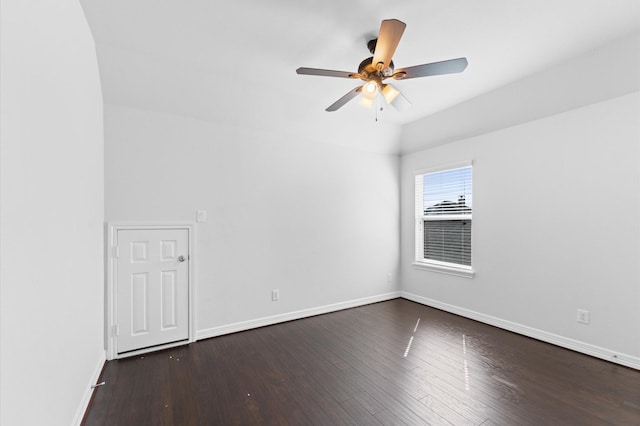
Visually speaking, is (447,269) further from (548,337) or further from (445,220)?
(548,337)

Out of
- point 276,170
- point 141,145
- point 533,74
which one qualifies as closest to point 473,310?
point 533,74

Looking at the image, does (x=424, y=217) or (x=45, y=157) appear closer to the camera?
(x=45, y=157)

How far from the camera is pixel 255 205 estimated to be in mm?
3508

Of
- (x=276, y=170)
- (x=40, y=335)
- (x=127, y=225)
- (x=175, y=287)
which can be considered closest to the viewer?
(x=40, y=335)

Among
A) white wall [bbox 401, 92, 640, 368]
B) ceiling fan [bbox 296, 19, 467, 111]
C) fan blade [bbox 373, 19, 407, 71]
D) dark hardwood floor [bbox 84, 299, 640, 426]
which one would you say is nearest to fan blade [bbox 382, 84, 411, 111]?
ceiling fan [bbox 296, 19, 467, 111]

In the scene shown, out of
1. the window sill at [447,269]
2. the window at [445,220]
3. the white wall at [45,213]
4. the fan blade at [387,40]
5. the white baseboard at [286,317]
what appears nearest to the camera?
the white wall at [45,213]

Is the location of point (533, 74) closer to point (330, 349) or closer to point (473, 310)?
point (473, 310)

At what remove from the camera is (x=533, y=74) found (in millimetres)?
2885

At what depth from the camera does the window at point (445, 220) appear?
3951 millimetres

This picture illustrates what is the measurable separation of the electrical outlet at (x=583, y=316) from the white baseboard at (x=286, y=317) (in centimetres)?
239

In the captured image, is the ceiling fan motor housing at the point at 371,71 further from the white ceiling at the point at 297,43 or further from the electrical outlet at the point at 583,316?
the electrical outlet at the point at 583,316

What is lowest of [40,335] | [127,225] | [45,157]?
[40,335]

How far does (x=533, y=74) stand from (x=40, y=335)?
429 cm

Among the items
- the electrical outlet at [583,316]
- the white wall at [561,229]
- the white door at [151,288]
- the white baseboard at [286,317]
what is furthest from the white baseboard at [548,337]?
the white door at [151,288]
